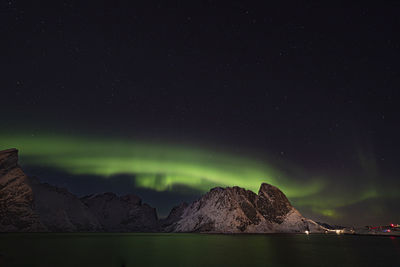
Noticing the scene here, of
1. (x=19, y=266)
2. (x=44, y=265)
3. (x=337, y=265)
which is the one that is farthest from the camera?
(x=337, y=265)

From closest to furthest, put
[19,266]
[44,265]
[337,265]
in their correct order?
[19,266]
[44,265]
[337,265]

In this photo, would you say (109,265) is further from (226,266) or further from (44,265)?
(226,266)

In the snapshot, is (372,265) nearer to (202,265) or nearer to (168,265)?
(202,265)

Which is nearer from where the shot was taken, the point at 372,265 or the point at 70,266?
the point at 70,266

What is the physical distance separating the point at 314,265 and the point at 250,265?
1191 cm

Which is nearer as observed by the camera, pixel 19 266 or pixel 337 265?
pixel 19 266

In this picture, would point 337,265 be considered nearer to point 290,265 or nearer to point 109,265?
point 290,265

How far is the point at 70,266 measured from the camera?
5162 centimetres

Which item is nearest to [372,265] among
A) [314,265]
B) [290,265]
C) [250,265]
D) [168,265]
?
[314,265]

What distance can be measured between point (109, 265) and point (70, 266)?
6768mm

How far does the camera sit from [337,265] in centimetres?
5509

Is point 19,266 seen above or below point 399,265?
above

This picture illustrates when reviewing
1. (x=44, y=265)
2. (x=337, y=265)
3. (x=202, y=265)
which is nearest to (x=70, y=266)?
(x=44, y=265)

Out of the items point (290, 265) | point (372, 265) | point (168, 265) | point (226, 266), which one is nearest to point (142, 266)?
point (168, 265)
